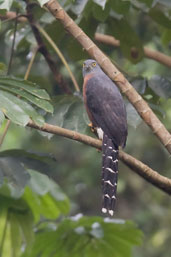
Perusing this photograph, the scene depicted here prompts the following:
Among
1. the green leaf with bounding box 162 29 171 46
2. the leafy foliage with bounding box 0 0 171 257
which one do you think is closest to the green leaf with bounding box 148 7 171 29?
the leafy foliage with bounding box 0 0 171 257

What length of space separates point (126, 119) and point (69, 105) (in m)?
0.35

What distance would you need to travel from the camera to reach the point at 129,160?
3.09m

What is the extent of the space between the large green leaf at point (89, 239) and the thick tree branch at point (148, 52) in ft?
3.77

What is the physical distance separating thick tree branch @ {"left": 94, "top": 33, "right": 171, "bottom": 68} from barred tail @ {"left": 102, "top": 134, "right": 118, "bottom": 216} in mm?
1011

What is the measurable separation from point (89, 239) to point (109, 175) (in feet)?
2.08

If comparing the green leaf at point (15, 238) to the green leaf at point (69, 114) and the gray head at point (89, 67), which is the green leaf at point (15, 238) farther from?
the gray head at point (89, 67)

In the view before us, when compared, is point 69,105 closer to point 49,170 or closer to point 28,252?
point 49,170

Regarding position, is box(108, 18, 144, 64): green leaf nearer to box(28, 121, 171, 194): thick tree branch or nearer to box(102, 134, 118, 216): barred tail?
box(102, 134, 118, 216): barred tail

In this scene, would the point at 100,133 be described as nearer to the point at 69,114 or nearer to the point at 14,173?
the point at 69,114

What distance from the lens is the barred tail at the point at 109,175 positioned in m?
3.23

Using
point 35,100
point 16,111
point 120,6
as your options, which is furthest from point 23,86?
point 120,6

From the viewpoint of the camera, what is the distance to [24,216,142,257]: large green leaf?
147 inches

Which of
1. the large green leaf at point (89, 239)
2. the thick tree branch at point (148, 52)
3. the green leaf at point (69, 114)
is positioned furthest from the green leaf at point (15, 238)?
the thick tree branch at point (148, 52)

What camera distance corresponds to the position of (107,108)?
12.2 ft
